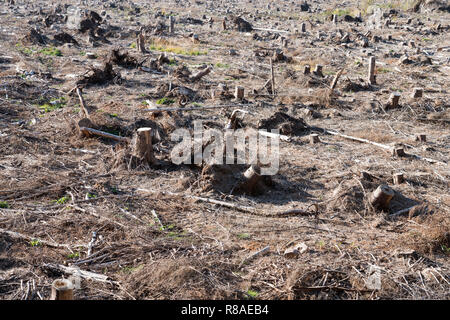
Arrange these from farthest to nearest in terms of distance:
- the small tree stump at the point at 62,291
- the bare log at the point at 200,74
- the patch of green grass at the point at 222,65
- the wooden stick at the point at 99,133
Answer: the patch of green grass at the point at 222,65 → the bare log at the point at 200,74 → the wooden stick at the point at 99,133 → the small tree stump at the point at 62,291

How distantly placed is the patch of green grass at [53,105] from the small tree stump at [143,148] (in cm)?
394

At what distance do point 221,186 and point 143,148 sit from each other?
63.4 inches

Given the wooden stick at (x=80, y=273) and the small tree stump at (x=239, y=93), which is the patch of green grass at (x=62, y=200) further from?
the small tree stump at (x=239, y=93)

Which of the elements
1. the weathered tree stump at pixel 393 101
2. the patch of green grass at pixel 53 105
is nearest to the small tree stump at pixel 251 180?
the weathered tree stump at pixel 393 101

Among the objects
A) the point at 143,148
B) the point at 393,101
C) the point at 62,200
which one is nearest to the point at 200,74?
the point at 393,101

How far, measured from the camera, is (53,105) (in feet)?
34.9

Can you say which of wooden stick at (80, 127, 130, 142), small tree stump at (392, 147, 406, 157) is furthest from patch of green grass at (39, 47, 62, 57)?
small tree stump at (392, 147, 406, 157)

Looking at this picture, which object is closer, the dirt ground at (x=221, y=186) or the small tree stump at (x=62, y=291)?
the small tree stump at (x=62, y=291)

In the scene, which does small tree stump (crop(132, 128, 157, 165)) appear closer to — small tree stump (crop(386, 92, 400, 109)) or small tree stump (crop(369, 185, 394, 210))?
small tree stump (crop(369, 185, 394, 210))

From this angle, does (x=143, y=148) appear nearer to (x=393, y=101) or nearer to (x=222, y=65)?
(x=393, y=101)

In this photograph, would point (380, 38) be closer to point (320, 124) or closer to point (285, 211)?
point (320, 124)

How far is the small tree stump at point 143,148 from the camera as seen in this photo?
7.27 metres

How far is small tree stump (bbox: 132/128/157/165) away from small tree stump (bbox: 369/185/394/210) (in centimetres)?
363

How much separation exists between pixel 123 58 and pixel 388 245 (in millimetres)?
11456
